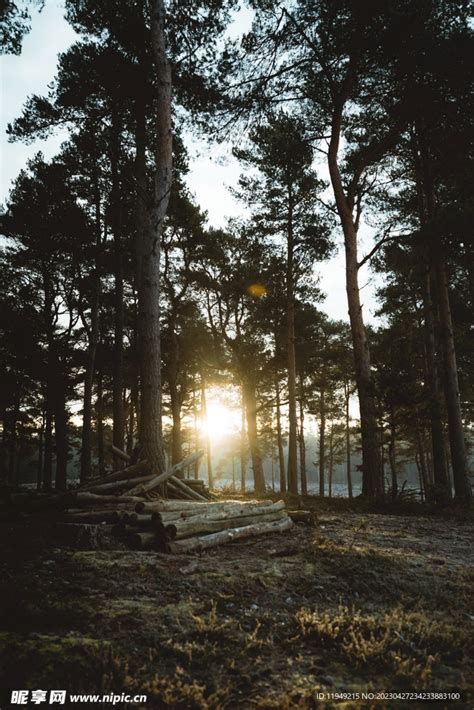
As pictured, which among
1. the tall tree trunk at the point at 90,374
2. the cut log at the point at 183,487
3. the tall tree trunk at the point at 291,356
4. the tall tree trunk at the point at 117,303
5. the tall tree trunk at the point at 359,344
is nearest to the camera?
the cut log at the point at 183,487

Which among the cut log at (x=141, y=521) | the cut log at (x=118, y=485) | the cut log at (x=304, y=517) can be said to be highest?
the cut log at (x=118, y=485)

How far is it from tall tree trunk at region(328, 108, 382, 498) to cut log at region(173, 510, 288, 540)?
5.58 metres

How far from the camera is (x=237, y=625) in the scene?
9.93 ft

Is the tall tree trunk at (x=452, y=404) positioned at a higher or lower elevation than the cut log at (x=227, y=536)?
higher

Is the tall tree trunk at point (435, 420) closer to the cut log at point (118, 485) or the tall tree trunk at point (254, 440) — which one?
the tall tree trunk at point (254, 440)

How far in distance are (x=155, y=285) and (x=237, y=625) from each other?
712cm

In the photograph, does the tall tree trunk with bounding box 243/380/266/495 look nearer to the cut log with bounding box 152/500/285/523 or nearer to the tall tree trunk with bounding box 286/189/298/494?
the tall tree trunk with bounding box 286/189/298/494

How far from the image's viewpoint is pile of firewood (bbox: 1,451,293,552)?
5449 mm

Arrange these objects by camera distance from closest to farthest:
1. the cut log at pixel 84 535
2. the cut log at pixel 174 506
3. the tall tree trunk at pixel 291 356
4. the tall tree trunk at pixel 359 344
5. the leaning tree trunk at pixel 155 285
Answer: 1. the cut log at pixel 84 535
2. the cut log at pixel 174 506
3. the leaning tree trunk at pixel 155 285
4. the tall tree trunk at pixel 359 344
5. the tall tree trunk at pixel 291 356

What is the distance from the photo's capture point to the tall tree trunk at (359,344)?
11461 mm

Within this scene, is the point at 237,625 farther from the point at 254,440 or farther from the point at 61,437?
the point at 61,437

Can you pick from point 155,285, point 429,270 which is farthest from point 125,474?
point 429,270

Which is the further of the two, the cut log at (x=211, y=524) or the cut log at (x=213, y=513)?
the cut log at (x=213, y=513)

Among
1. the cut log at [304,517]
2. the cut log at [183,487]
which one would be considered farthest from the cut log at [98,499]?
the cut log at [304,517]
